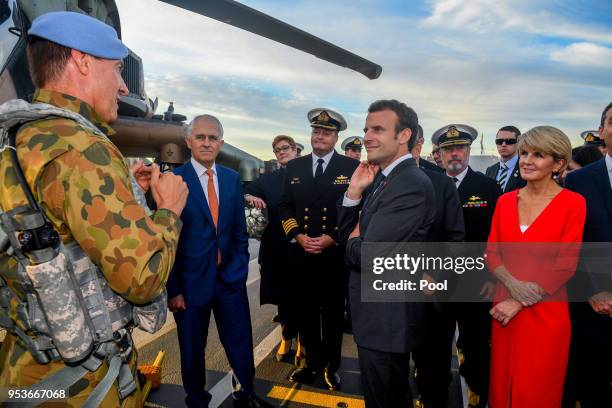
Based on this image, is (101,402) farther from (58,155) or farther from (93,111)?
(93,111)

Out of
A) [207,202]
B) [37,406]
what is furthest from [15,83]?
[37,406]

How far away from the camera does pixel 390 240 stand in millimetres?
1934

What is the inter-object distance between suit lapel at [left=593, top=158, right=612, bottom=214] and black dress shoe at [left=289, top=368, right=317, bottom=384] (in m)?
2.53

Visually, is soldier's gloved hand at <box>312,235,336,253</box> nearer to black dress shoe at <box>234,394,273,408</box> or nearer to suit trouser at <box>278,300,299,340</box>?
suit trouser at <box>278,300,299,340</box>

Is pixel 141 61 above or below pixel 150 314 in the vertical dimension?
above

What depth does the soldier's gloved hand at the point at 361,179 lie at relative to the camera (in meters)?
2.35

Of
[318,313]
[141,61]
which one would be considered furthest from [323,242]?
[141,61]

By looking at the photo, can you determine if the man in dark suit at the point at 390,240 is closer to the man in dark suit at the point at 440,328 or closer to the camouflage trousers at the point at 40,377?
the man in dark suit at the point at 440,328

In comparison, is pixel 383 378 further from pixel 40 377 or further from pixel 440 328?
pixel 40 377

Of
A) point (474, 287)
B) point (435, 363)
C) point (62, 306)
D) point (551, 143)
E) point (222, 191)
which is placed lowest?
point (435, 363)

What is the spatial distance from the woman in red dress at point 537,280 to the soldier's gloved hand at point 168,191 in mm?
1985

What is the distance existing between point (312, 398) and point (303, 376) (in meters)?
0.28

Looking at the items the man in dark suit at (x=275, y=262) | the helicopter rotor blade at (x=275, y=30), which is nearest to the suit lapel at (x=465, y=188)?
the man in dark suit at (x=275, y=262)

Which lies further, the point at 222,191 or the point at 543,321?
the point at 222,191
